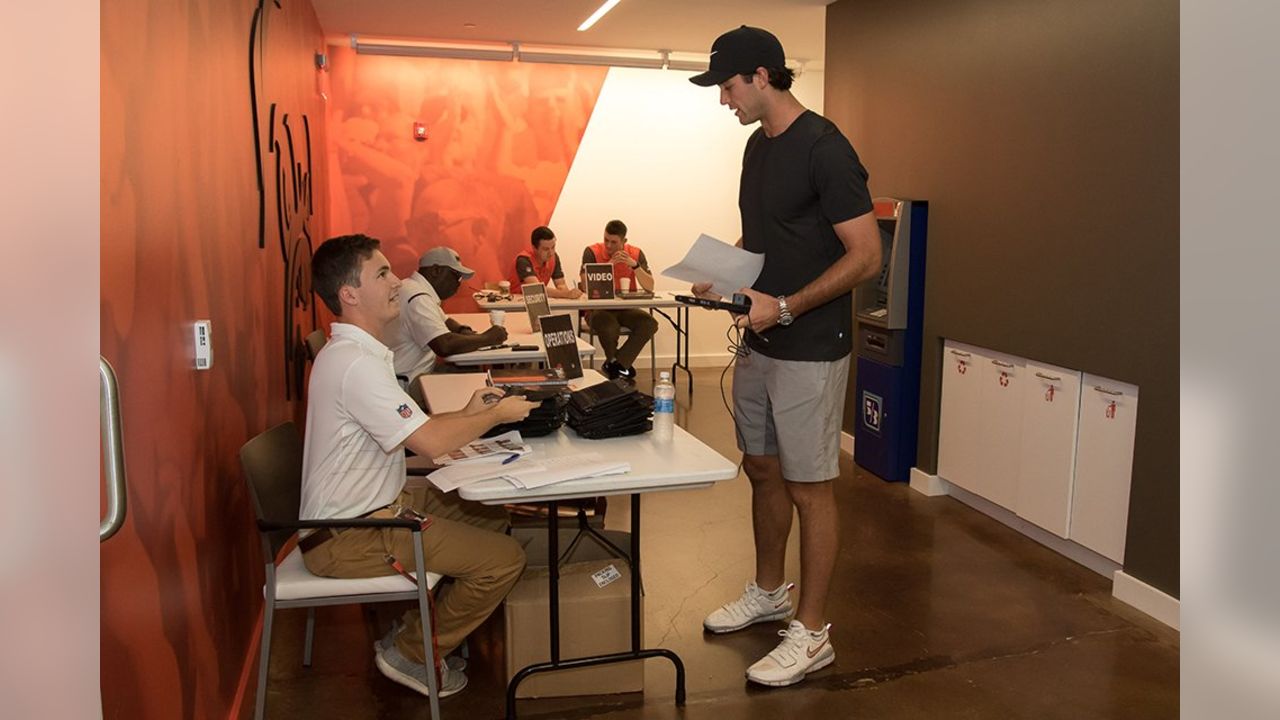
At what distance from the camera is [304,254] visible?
19.0 feet

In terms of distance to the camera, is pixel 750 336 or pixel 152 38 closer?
pixel 152 38

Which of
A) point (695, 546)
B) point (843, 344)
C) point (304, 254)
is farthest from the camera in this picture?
point (304, 254)

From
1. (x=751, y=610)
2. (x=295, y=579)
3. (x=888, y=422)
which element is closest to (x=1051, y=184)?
(x=888, y=422)

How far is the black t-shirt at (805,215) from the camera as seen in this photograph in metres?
3.04

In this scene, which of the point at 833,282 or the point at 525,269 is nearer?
the point at 833,282

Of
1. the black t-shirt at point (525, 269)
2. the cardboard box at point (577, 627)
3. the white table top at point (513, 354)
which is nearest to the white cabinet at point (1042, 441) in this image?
the white table top at point (513, 354)

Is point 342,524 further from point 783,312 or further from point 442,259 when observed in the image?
point 442,259

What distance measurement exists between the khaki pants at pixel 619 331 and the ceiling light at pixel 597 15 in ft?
7.73

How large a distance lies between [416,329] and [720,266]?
7.20ft

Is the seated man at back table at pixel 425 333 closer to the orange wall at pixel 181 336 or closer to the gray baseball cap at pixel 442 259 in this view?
the gray baseball cap at pixel 442 259

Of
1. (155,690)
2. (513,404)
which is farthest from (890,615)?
(155,690)

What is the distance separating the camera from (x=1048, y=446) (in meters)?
4.43
